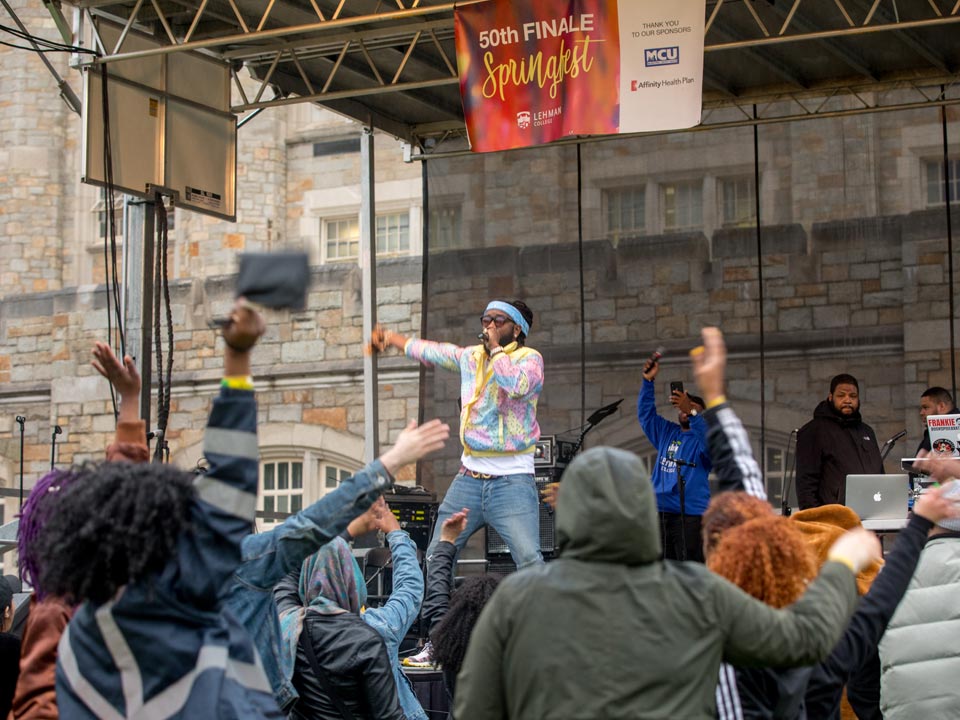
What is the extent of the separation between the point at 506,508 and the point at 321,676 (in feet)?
8.55

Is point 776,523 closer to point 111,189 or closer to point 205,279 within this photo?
point 111,189

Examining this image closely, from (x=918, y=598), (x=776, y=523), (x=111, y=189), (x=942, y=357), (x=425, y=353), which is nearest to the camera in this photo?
(x=776, y=523)

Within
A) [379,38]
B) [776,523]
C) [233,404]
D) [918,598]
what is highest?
[379,38]

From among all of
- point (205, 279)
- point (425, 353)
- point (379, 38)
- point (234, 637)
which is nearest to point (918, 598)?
point (234, 637)

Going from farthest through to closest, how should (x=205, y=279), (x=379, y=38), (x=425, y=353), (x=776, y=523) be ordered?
(x=205, y=279) → (x=379, y=38) → (x=425, y=353) → (x=776, y=523)

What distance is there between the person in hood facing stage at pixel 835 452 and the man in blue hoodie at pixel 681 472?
1.93ft

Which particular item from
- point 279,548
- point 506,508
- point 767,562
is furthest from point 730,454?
point 506,508

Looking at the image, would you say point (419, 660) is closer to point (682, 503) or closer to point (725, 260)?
point (682, 503)

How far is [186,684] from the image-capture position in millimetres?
2639

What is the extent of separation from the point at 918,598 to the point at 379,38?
7337mm

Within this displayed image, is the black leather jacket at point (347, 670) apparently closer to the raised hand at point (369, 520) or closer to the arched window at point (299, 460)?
the raised hand at point (369, 520)

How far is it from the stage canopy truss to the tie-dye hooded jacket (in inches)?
136

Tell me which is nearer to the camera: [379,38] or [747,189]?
[379,38]

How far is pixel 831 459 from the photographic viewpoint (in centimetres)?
Answer: 827
